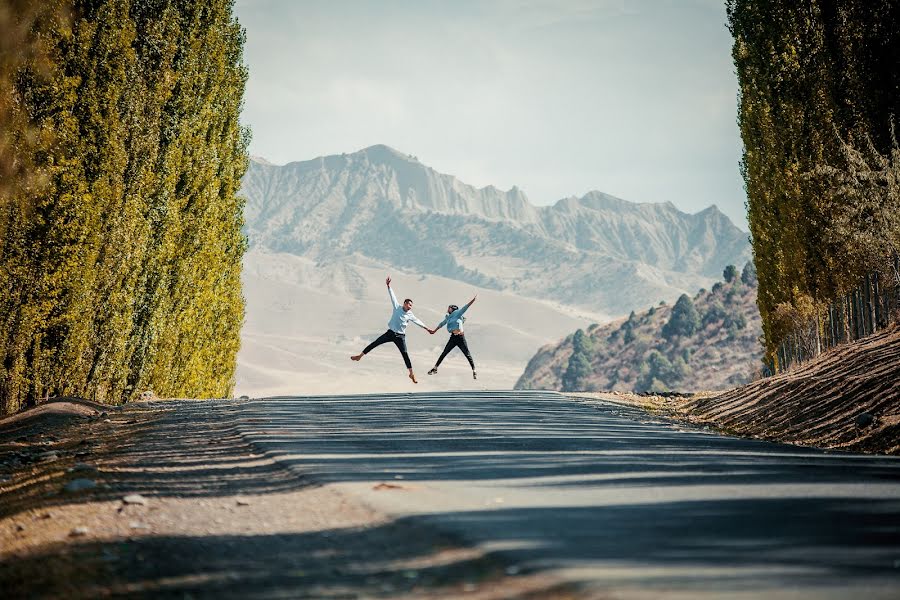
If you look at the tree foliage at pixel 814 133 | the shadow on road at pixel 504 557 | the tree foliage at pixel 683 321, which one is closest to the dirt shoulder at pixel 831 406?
the tree foliage at pixel 814 133

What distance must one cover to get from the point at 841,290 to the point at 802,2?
794cm

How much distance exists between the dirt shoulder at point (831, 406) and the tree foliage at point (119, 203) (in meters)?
11.9

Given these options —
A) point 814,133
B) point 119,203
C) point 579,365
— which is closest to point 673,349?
point 579,365

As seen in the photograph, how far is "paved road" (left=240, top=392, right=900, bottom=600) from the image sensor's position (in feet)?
15.6

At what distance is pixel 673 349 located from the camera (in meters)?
104

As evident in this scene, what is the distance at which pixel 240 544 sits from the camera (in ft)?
18.7

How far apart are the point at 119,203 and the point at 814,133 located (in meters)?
17.4

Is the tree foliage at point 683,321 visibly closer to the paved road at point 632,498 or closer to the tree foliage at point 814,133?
the tree foliage at point 814,133

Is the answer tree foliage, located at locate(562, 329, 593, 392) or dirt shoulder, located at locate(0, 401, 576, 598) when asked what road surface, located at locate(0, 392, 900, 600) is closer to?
dirt shoulder, located at locate(0, 401, 576, 598)

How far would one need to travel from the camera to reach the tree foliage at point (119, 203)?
15516 mm

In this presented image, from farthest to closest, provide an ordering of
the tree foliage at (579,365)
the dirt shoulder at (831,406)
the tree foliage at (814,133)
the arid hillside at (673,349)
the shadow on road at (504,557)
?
the tree foliage at (579,365)
the arid hillside at (673,349)
the tree foliage at (814,133)
the dirt shoulder at (831,406)
the shadow on road at (504,557)

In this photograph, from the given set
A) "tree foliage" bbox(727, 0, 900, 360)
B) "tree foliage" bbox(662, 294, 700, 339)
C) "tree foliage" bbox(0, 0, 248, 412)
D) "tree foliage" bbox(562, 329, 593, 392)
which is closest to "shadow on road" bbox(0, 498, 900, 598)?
"tree foliage" bbox(0, 0, 248, 412)

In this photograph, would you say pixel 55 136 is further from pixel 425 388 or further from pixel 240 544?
pixel 425 388

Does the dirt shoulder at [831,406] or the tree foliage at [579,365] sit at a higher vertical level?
the dirt shoulder at [831,406]
